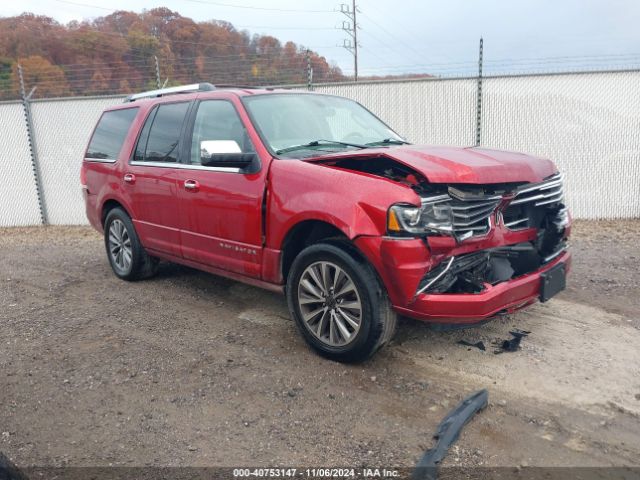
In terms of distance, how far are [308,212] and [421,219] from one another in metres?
0.84

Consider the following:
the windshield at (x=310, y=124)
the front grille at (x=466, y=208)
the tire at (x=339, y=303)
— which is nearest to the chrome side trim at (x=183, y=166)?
the windshield at (x=310, y=124)

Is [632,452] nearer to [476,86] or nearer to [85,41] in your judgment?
[476,86]

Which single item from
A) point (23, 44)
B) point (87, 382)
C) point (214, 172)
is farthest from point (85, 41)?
point (87, 382)

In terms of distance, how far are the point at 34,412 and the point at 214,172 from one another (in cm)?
222

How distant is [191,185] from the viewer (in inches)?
190

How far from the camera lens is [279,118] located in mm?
4641

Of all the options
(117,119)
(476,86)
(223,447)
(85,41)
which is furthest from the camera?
(85,41)

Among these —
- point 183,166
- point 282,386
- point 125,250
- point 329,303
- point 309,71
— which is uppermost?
point 309,71

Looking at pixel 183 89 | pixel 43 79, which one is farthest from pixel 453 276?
pixel 43 79

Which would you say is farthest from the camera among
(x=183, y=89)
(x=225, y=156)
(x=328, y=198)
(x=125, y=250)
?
(x=125, y=250)

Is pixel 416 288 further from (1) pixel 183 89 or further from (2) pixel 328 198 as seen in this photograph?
(1) pixel 183 89

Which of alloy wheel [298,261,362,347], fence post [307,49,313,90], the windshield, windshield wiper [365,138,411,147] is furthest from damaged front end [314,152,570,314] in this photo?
fence post [307,49,313,90]

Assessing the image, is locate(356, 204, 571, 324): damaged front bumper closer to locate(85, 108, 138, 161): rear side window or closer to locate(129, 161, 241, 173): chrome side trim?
locate(129, 161, 241, 173): chrome side trim

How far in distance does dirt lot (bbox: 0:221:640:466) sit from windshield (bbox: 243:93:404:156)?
1554mm
